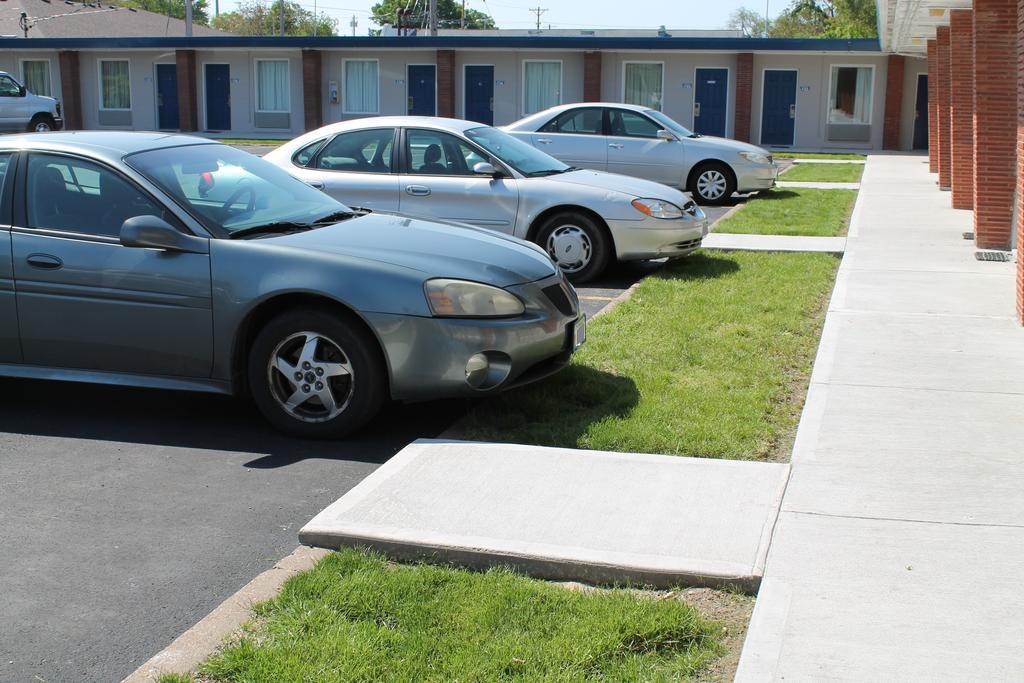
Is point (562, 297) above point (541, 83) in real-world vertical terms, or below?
below

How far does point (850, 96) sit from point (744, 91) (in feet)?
10.9

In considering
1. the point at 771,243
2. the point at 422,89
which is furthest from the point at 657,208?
the point at 422,89

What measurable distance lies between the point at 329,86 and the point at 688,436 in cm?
3604

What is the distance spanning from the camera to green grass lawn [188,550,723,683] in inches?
137

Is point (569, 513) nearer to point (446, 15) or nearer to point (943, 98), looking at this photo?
point (943, 98)

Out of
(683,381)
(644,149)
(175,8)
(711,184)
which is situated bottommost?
(683,381)

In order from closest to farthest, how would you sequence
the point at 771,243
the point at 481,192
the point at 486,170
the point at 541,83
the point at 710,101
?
1. the point at 486,170
2. the point at 481,192
3. the point at 771,243
4. the point at 710,101
5. the point at 541,83

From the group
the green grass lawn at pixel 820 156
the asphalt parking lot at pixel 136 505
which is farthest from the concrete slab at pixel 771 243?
the green grass lawn at pixel 820 156

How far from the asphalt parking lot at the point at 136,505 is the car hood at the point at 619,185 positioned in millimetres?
4457

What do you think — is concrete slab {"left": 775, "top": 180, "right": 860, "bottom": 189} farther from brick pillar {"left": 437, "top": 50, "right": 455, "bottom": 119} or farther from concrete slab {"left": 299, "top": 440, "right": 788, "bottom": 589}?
brick pillar {"left": 437, "top": 50, "right": 455, "bottom": 119}

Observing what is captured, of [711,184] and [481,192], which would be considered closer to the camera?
[481,192]

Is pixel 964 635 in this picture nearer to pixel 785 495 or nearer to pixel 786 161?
pixel 785 495

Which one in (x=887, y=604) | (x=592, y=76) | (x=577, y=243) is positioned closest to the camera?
(x=887, y=604)

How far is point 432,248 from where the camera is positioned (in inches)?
250
